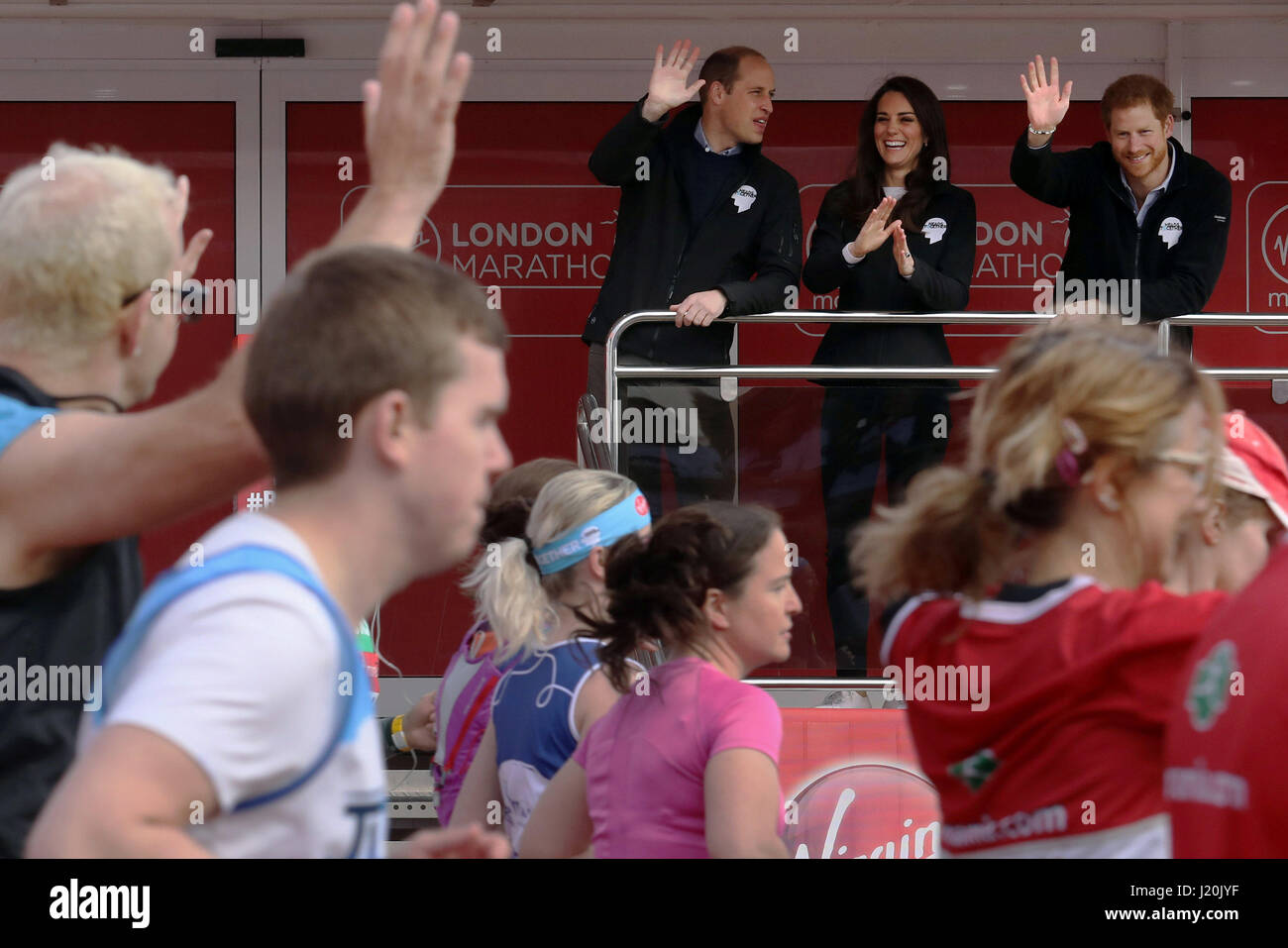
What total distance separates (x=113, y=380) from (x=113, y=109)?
551 centimetres

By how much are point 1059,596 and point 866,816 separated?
3.07m

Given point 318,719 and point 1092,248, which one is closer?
point 318,719

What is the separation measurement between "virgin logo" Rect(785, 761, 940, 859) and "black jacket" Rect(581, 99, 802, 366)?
1720mm

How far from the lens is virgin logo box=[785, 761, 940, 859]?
4676 millimetres

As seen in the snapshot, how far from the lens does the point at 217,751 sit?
1.34m

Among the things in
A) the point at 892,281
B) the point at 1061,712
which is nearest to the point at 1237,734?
the point at 1061,712

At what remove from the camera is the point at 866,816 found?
4793mm

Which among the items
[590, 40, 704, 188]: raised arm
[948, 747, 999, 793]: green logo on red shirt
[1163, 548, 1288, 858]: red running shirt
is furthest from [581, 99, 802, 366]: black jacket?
[1163, 548, 1288, 858]: red running shirt

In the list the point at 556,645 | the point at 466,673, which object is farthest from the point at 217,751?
the point at 466,673

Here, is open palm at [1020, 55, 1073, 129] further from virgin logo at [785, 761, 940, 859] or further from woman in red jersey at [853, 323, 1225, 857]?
woman in red jersey at [853, 323, 1225, 857]

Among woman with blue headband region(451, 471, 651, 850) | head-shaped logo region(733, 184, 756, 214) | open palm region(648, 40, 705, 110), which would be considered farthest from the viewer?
head-shaped logo region(733, 184, 756, 214)

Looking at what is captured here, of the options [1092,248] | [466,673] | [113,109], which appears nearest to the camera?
[466,673]

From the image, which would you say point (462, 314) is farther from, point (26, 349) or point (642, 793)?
point (642, 793)

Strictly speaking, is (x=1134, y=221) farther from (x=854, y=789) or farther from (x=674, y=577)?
(x=674, y=577)
